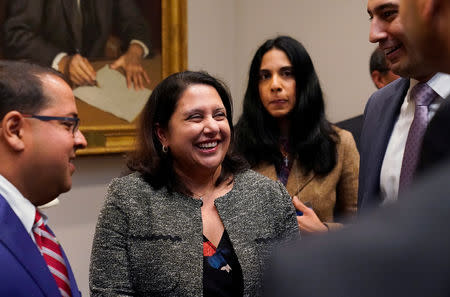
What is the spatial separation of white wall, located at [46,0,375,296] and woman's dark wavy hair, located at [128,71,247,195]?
1.89 meters

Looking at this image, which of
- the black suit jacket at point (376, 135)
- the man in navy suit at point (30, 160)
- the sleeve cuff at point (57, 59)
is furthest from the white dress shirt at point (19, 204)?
the sleeve cuff at point (57, 59)

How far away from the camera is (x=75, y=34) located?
431 cm

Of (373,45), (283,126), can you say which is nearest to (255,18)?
(373,45)

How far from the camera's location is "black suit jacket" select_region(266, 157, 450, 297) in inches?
23.9

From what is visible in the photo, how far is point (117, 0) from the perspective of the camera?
454cm

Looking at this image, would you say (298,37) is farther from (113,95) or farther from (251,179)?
(251,179)

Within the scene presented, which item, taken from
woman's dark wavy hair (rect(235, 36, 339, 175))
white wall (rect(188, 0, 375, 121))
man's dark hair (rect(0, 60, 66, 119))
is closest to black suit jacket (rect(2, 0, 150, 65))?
white wall (rect(188, 0, 375, 121))

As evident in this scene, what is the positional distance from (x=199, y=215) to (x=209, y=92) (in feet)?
1.86

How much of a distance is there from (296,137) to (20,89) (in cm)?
196

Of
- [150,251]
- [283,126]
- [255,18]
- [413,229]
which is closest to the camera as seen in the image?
[413,229]

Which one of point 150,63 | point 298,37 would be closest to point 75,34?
point 150,63

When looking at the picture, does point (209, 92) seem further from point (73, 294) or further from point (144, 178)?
point (73, 294)

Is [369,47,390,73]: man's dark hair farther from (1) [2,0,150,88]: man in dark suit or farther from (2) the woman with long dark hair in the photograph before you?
(1) [2,0,150,88]: man in dark suit

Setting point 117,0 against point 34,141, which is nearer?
point 34,141
